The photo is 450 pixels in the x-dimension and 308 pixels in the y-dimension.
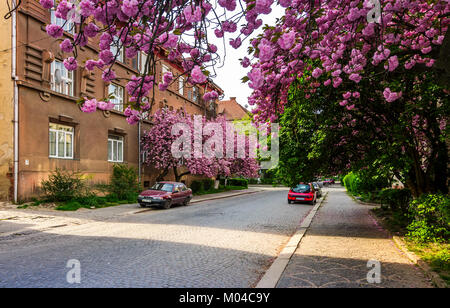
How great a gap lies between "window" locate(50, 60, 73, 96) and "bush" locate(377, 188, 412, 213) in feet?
58.2

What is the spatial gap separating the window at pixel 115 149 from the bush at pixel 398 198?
17257 mm

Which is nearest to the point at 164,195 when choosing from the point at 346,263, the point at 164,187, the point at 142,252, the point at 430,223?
the point at 164,187

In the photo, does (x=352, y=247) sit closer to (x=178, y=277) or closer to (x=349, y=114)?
(x=349, y=114)

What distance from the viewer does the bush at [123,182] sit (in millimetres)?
21234

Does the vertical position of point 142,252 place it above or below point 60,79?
below

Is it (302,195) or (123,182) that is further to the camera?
(302,195)

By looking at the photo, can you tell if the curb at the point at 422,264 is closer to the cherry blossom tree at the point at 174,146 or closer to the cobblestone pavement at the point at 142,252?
the cobblestone pavement at the point at 142,252

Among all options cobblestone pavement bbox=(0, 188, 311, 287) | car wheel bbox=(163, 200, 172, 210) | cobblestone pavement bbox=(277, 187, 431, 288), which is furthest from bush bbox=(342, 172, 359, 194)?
cobblestone pavement bbox=(277, 187, 431, 288)

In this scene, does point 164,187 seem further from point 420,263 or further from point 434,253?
point 420,263

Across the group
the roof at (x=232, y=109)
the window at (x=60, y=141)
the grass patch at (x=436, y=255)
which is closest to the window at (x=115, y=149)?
the window at (x=60, y=141)

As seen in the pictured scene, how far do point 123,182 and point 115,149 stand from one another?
3793 millimetres

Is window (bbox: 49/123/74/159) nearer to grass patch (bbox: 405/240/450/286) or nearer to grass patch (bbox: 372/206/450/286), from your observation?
grass patch (bbox: 372/206/450/286)

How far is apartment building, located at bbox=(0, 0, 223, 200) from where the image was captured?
1596 centimetres

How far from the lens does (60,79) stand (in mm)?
18875
